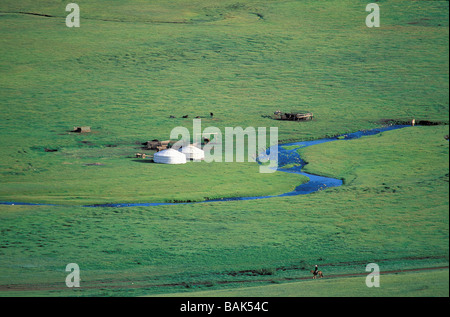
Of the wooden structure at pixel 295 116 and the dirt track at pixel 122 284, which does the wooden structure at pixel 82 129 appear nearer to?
the wooden structure at pixel 295 116

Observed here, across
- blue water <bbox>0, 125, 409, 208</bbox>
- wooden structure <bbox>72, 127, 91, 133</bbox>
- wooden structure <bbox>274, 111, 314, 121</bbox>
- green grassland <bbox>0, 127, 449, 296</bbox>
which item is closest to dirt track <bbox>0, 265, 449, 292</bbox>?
green grassland <bbox>0, 127, 449, 296</bbox>

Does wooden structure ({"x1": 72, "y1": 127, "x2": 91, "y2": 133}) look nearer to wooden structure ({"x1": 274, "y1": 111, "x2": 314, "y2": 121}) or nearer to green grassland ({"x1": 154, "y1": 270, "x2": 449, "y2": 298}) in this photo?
wooden structure ({"x1": 274, "y1": 111, "x2": 314, "y2": 121})

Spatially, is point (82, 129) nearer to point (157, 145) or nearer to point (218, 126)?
point (157, 145)

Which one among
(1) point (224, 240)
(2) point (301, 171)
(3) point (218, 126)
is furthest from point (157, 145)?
(1) point (224, 240)

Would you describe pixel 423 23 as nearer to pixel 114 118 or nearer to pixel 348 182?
pixel 114 118

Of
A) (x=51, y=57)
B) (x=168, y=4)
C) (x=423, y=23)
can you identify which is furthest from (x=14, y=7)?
(x=423, y=23)
